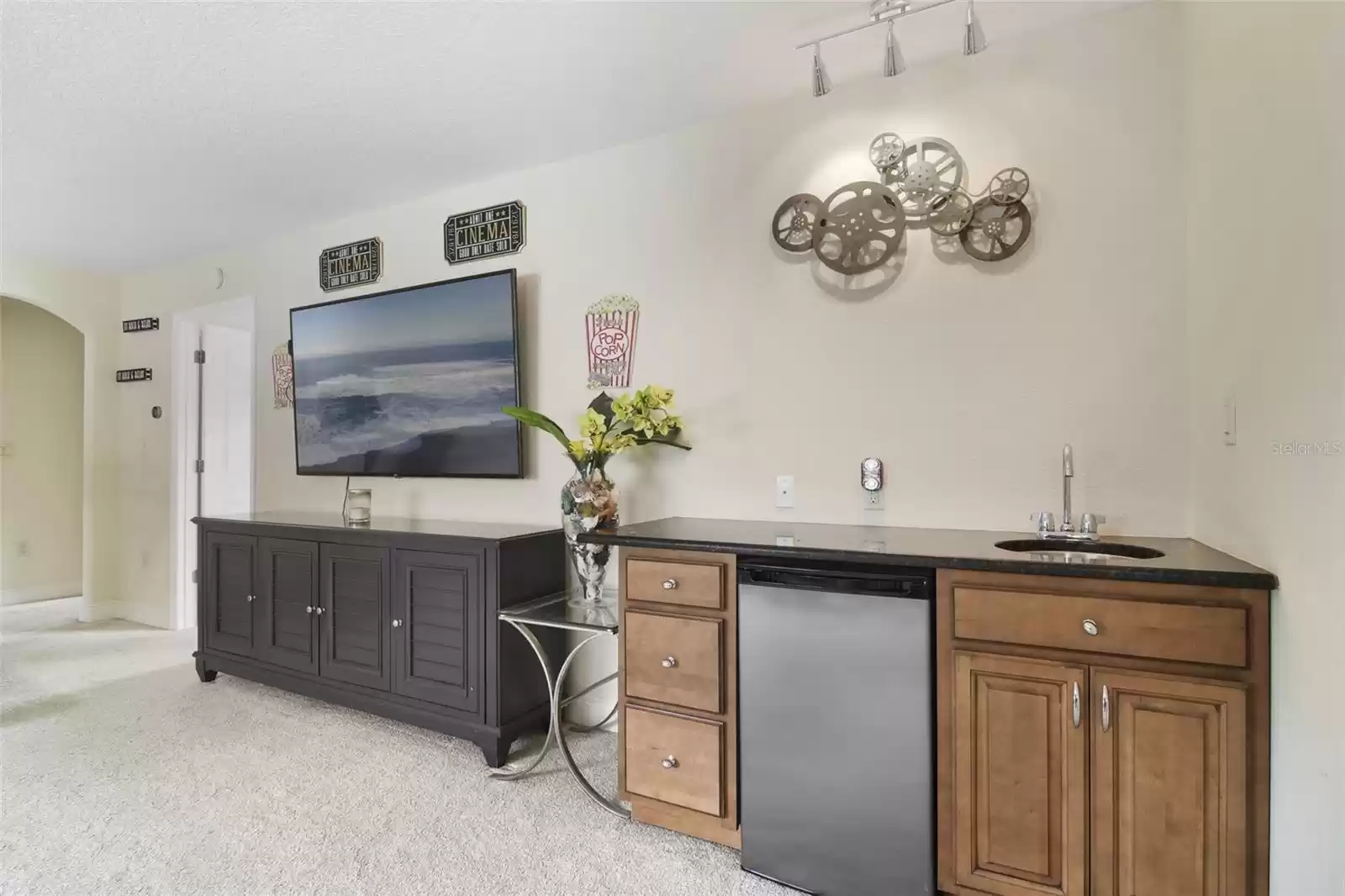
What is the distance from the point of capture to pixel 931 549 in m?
1.81

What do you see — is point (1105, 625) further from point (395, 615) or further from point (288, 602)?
point (288, 602)

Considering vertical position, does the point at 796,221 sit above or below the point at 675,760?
above

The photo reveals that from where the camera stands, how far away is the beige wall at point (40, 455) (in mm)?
5320

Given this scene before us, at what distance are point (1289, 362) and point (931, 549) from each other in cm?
83

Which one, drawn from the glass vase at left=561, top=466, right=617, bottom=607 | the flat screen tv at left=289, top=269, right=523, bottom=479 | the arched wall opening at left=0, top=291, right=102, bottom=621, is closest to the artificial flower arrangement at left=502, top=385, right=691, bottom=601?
the glass vase at left=561, top=466, right=617, bottom=607

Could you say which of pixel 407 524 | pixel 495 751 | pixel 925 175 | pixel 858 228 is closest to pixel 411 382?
pixel 407 524

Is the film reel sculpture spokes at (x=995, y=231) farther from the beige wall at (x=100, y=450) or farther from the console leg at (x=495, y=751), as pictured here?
the beige wall at (x=100, y=450)

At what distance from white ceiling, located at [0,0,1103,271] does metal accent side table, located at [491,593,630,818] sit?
6.21 ft

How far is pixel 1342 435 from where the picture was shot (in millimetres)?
1112

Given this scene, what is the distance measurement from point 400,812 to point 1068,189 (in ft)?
9.60

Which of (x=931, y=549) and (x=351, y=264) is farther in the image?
(x=351, y=264)

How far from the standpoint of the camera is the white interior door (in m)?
4.77

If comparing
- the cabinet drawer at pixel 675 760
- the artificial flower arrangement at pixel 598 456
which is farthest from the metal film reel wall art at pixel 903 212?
the cabinet drawer at pixel 675 760

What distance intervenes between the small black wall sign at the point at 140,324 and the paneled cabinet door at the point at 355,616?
9.67 feet
